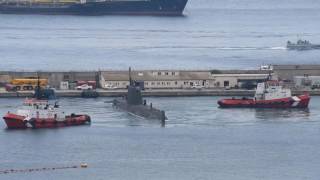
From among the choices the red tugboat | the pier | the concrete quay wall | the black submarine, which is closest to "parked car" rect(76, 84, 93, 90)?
the pier

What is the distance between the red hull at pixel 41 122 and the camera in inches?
1332

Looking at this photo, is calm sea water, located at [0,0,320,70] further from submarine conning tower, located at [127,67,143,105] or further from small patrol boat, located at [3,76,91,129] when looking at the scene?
small patrol boat, located at [3,76,91,129]

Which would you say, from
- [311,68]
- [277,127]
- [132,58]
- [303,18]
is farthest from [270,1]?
[277,127]

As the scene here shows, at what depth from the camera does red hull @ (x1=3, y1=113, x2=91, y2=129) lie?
33.8 metres

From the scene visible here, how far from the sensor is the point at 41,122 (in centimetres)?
3422

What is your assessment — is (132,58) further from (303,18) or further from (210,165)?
(303,18)

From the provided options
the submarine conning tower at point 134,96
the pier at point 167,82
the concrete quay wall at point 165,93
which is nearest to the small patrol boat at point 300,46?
the pier at point 167,82

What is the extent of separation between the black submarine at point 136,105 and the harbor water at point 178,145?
0.25m

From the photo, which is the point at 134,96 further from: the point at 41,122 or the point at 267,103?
the point at 41,122

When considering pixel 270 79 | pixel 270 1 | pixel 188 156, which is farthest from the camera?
pixel 270 1

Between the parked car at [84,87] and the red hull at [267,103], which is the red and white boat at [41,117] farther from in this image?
the parked car at [84,87]

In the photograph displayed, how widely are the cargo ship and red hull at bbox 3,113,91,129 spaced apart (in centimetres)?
4993

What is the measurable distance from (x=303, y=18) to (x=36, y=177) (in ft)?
200

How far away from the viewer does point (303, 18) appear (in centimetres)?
8744
